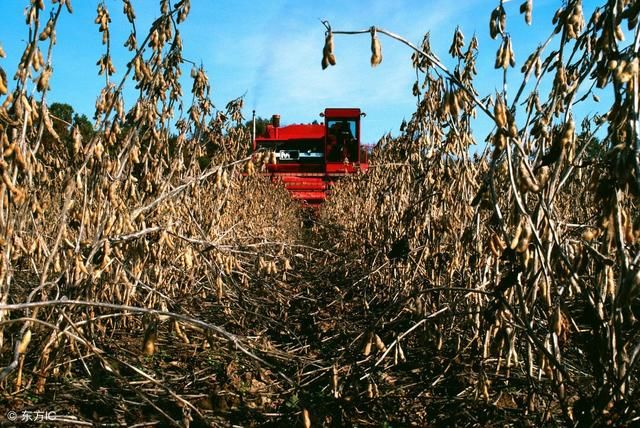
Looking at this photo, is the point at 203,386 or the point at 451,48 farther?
the point at 451,48

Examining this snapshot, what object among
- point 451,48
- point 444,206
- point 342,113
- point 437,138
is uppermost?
point 342,113

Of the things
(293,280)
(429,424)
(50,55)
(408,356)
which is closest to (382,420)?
(429,424)

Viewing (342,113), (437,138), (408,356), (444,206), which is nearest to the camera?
(408,356)

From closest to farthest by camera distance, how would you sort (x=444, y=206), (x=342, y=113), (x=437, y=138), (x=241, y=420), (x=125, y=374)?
(x=241, y=420) < (x=125, y=374) < (x=444, y=206) < (x=437, y=138) < (x=342, y=113)

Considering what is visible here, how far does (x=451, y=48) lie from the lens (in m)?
2.97

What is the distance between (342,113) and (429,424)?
15.7 meters

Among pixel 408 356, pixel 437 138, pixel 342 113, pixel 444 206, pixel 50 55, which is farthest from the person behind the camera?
pixel 342 113

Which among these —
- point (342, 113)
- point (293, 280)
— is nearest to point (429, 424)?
point (293, 280)

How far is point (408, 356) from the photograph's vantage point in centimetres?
290

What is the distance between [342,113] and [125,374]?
50.4ft

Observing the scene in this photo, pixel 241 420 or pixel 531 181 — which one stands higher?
pixel 531 181

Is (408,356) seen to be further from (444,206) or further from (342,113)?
(342,113)

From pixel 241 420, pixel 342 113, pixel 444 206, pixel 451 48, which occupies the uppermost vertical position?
pixel 342 113

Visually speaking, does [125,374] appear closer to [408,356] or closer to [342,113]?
[408,356]
